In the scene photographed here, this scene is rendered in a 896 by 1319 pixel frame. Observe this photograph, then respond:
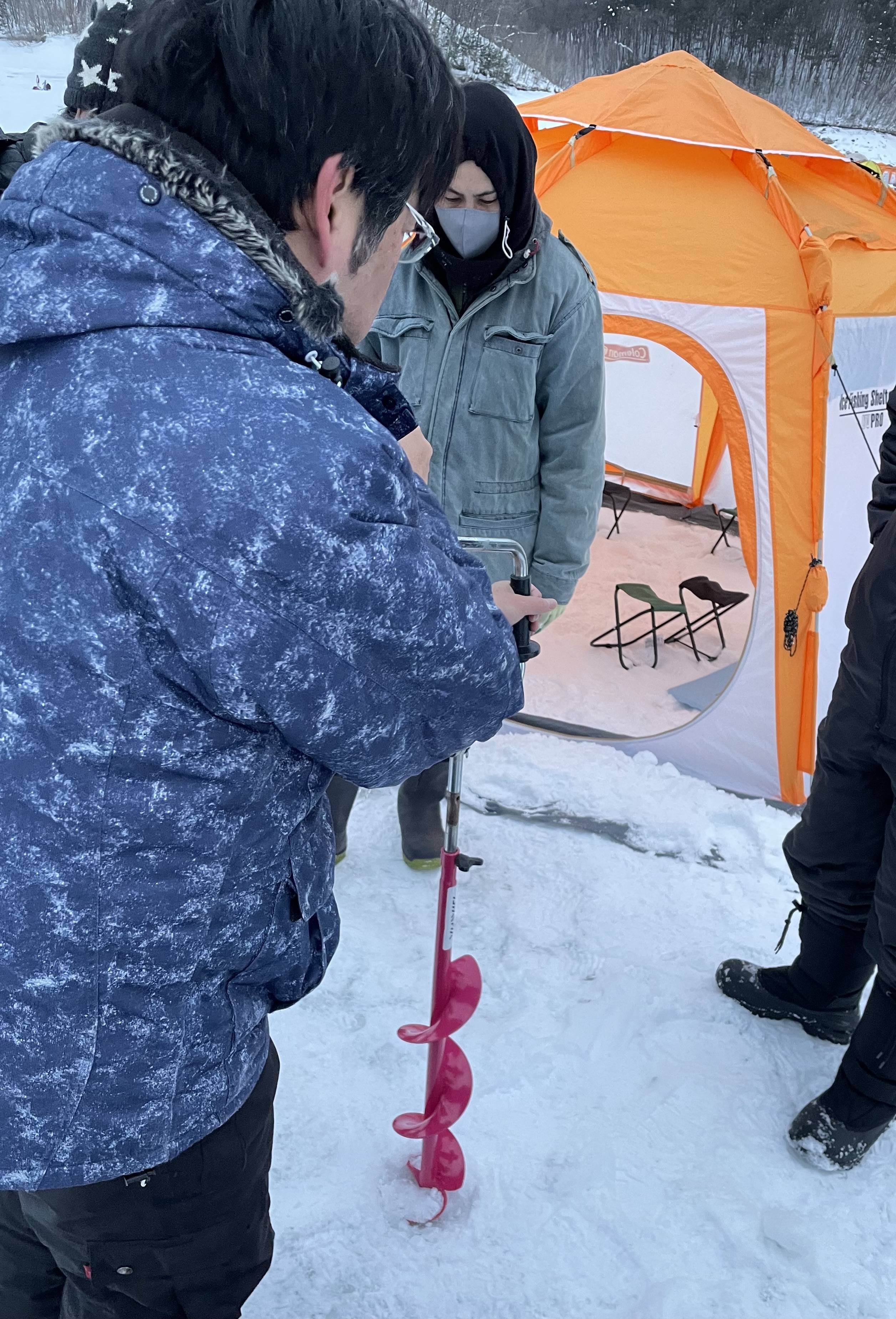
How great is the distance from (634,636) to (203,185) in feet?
15.0

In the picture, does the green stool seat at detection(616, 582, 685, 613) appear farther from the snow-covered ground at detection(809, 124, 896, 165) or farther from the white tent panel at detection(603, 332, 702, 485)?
the snow-covered ground at detection(809, 124, 896, 165)

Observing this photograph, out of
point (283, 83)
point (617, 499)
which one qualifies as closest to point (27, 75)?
point (283, 83)

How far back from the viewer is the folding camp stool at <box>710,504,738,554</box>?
6.11 metres

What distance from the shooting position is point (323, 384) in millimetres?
769

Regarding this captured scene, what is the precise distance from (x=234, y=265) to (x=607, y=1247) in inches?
75.8

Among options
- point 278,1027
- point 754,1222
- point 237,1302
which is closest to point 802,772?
point 754,1222

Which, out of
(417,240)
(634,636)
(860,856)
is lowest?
(634,636)

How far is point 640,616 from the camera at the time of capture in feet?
17.2

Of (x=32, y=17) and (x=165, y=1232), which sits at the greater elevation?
(x=32, y=17)

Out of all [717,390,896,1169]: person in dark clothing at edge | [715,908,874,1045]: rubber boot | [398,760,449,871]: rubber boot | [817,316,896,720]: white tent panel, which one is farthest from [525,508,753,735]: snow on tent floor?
[717,390,896,1169]: person in dark clothing at edge

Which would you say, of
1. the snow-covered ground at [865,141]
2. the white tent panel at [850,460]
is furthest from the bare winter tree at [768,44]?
the white tent panel at [850,460]

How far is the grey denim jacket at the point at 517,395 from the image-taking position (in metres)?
2.27

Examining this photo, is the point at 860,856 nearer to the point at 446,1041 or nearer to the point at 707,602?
the point at 446,1041

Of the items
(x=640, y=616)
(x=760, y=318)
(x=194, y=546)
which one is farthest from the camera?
(x=640, y=616)
